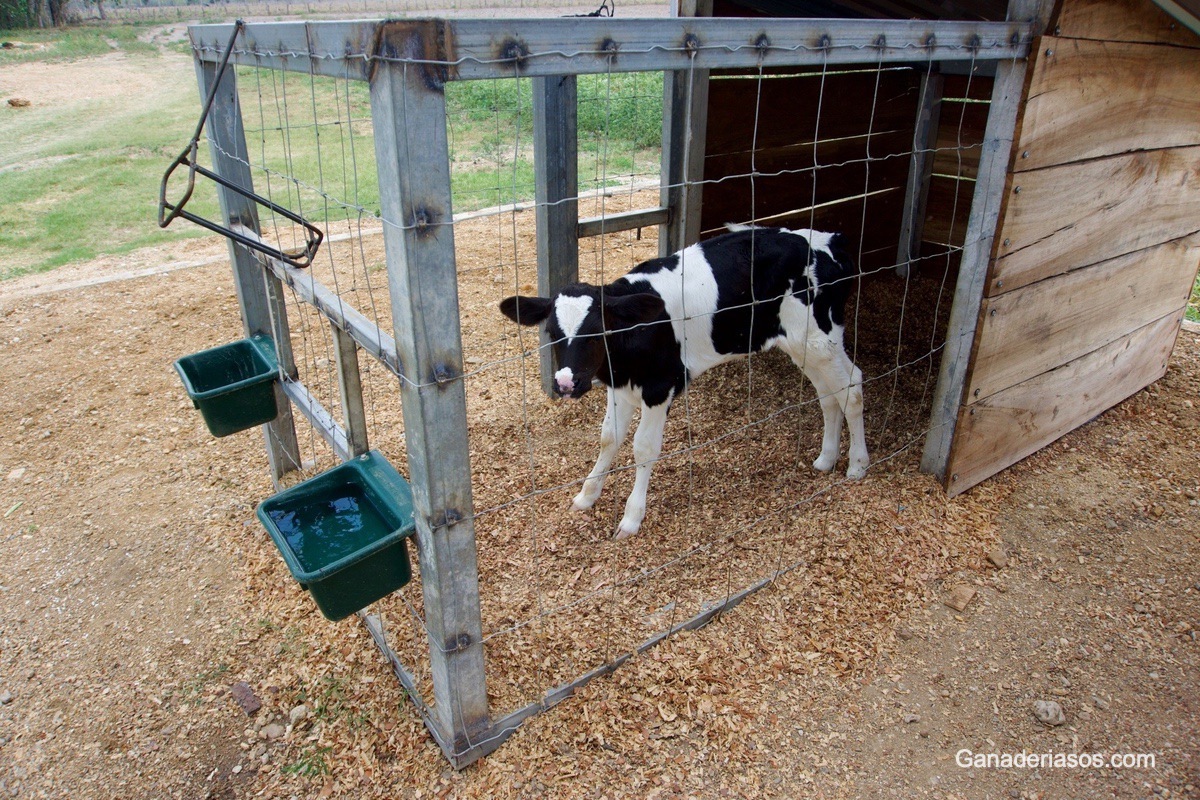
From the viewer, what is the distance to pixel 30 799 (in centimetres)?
289

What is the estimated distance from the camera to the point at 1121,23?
12.5 feet

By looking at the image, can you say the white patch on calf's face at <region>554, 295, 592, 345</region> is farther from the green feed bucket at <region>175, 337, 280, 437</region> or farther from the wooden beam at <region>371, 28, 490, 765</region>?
the green feed bucket at <region>175, 337, 280, 437</region>

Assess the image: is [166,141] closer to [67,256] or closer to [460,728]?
[67,256]

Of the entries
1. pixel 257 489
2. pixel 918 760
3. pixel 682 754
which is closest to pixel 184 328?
pixel 257 489

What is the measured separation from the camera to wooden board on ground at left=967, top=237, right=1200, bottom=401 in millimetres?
4074

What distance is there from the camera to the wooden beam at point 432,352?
6.52 feet

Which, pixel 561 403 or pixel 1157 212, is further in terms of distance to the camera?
pixel 561 403

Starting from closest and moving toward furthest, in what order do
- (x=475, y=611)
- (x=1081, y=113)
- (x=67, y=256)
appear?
(x=475, y=611) → (x=1081, y=113) → (x=67, y=256)

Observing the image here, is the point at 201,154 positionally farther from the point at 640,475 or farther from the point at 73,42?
the point at 73,42

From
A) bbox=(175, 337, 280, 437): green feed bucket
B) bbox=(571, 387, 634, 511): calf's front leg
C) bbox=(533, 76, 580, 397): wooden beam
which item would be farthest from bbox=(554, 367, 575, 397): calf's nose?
bbox=(175, 337, 280, 437): green feed bucket

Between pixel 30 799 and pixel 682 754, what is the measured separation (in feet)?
7.66

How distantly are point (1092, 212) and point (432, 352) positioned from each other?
3.68m

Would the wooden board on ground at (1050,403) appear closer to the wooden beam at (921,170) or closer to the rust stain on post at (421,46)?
the wooden beam at (921,170)

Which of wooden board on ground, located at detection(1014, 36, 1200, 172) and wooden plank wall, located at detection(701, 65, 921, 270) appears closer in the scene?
wooden board on ground, located at detection(1014, 36, 1200, 172)
